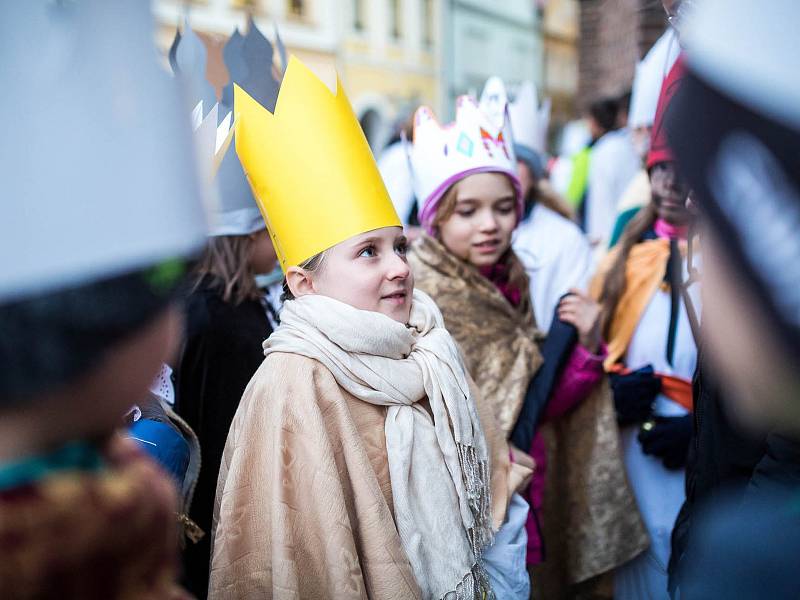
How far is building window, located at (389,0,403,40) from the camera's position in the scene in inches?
923

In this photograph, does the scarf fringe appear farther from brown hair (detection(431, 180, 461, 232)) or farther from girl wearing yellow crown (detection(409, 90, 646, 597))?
brown hair (detection(431, 180, 461, 232))

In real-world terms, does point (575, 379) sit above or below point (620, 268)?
below

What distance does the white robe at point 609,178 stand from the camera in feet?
20.6

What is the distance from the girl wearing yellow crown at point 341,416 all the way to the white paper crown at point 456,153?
86cm

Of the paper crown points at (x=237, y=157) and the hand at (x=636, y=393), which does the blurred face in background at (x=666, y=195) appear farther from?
the paper crown points at (x=237, y=157)

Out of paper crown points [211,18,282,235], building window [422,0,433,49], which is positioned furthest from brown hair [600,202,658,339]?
building window [422,0,433,49]

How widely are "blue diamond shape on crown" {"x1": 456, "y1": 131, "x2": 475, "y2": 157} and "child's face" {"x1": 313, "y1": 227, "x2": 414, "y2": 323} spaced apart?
1006 mm

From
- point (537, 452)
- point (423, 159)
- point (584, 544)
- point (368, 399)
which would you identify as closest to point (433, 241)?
point (423, 159)

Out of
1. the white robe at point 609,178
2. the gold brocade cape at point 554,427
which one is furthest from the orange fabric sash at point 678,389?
the white robe at point 609,178

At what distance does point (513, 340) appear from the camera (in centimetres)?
295

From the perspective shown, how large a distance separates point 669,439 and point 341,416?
1633 mm

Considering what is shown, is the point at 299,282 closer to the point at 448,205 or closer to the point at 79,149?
the point at 448,205

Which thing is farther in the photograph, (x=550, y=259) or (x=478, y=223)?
(x=550, y=259)

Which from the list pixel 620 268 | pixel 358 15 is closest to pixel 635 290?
pixel 620 268
